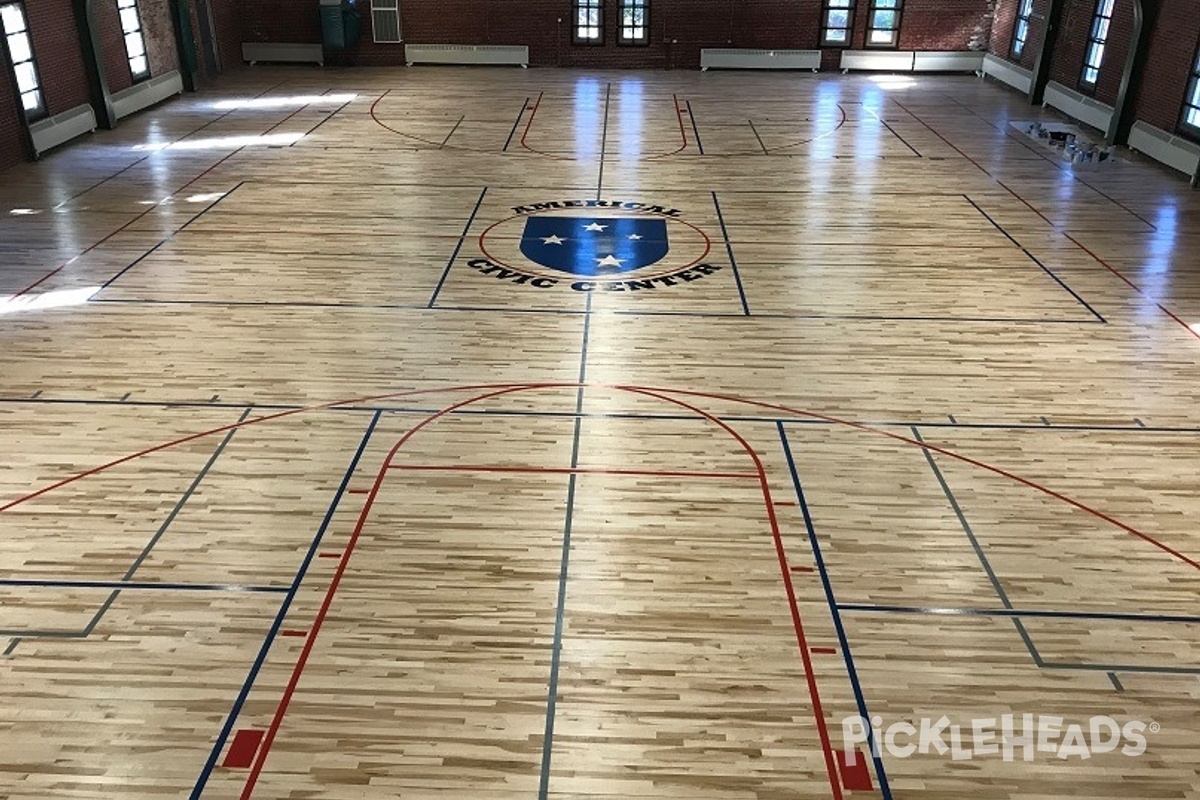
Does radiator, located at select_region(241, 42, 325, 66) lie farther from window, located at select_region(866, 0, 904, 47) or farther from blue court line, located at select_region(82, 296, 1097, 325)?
blue court line, located at select_region(82, 296, 1097, 325)

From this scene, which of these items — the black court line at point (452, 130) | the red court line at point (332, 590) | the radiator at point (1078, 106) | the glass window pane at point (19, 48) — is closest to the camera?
the red court line at point (332, 590)

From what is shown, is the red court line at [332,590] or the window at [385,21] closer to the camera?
the red court line at [332,590]

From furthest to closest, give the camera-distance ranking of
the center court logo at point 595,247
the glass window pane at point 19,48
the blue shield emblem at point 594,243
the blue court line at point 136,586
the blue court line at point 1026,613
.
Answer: the glass window pane at point 19,48, the blue shield emblem at point 594,243, the center court logo at point 595,247, the blue court line at point 136,586, the blue court line at point 1026,613

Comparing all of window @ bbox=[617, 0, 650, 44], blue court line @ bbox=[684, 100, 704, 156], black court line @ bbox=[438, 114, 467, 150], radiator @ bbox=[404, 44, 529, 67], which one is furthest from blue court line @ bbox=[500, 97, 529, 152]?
window @ bbox=[617, 0, 650, 44]

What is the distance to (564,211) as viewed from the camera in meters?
16.0

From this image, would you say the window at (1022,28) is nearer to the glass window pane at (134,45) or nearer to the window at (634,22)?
the window at (634,22)

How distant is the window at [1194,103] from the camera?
722 inches

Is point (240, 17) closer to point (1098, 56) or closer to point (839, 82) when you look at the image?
point (839, 82)

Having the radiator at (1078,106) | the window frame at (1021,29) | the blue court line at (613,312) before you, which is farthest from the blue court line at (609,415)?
the window frame at (1021,29)

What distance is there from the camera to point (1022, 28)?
26.5 m

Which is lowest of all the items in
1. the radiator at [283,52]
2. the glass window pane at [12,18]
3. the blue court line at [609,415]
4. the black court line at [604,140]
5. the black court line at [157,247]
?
the blue court line at [609,415]

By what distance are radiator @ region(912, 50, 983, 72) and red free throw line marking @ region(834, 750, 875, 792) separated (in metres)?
27.2

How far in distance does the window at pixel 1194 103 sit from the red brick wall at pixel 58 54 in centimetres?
2206

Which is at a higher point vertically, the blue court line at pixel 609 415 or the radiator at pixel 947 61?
the radiator at pixel 947 61
